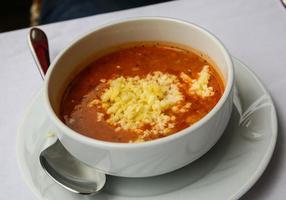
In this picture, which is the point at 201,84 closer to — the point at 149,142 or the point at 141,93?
the point at 141,93

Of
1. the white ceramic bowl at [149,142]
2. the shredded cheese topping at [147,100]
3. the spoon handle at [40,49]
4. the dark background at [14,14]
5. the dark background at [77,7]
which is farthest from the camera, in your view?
the dark background at [14,14]

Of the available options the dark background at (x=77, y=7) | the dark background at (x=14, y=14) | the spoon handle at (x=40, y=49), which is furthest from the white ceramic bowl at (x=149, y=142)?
the dark background at (x=14, y=14)

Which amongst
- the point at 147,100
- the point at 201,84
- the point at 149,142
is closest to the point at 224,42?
the point at 201,84

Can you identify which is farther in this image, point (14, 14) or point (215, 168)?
point (14, 14)

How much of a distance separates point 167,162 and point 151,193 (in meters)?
0.07

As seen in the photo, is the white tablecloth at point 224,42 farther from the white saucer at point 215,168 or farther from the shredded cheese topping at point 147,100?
the shredded cheese topping at point 147,100

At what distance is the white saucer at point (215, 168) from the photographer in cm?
71

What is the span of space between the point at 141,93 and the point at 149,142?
0.18 m

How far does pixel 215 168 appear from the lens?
29.5 inches

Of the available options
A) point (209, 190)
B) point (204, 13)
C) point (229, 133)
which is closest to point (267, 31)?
point (204, 13)

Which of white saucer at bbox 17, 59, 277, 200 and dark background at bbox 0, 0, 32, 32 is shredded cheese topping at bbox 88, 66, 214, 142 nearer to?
white saucer at bbox 17, 59, 277, 200

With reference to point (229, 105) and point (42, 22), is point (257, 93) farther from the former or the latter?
point (42, 22)

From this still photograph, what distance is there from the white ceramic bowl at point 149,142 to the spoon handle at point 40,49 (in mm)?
147

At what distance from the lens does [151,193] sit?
731mm
